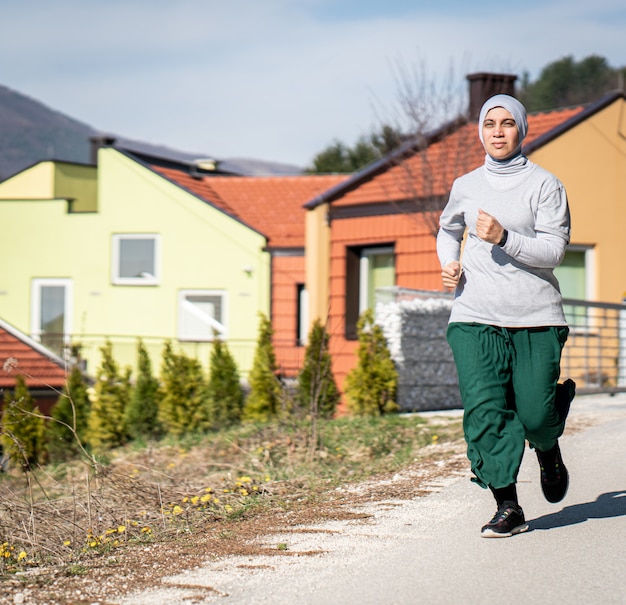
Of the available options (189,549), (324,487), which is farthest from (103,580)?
(324,487)

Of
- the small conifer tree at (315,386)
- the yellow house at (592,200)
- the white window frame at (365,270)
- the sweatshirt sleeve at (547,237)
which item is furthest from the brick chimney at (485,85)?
the sweatshirt sleeve at (547,237)

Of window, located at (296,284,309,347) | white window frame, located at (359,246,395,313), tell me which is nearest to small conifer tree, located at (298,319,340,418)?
white window frame, located at (359,246,395,313)

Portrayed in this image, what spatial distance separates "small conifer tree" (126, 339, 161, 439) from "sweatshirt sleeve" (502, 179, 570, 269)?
11.9m

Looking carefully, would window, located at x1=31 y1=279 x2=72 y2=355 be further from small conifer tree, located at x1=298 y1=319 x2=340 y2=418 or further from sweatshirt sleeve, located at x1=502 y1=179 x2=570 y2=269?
sweatshirt sleeve, located at x1=502 y1=179 x2=570 y2=269

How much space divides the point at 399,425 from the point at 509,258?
23.0 feet

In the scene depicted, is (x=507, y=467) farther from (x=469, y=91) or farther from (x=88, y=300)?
(x=88, y=300)

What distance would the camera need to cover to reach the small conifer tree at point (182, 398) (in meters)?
16.9

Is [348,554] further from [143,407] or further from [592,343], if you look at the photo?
[592,343]

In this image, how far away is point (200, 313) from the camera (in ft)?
91.0

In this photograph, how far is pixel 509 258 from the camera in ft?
19.2

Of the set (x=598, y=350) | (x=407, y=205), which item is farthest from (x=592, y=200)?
(x=598, y=350)

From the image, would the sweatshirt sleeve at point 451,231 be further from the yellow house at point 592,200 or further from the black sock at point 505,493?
the yellow house at point 592,200

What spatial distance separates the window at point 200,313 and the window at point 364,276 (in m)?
7.68

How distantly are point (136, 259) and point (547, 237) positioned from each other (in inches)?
928
